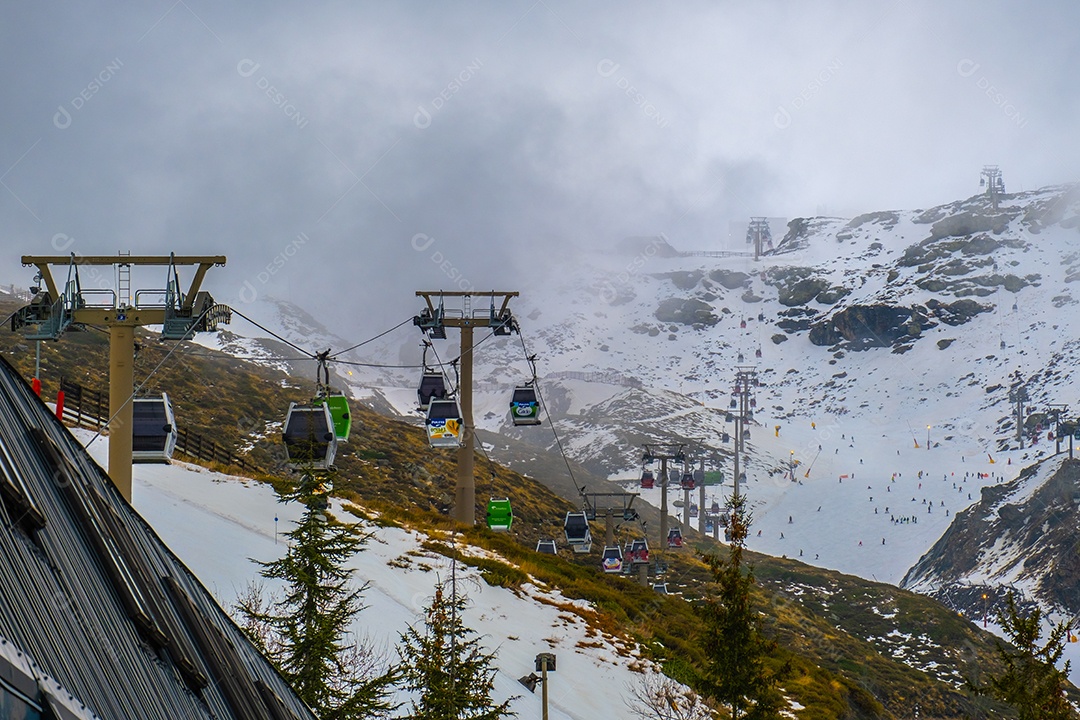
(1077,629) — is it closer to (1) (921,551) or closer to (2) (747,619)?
(1) (921,551)

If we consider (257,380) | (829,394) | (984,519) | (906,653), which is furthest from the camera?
(829,394)

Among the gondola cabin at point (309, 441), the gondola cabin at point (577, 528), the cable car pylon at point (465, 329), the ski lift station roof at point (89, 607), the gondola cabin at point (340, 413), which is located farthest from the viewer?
the gondola cabin at point (577, 528)

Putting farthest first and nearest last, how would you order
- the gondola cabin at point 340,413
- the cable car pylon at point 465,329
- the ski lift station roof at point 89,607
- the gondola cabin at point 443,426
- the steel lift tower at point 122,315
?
the cable car pylon at point 465,329 → the gondola cabin at point 443,426 → the gondola cabin at point 340,413 → the steel lift tower at point 122,315 → the ski lift station roof at point 89,607

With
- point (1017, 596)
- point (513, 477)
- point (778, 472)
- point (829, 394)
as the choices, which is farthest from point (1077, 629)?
point (829, 394)

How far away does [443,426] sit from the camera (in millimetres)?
20891

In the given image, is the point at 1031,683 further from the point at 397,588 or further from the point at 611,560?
the point at 611,560

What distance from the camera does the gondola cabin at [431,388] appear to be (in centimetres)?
2238

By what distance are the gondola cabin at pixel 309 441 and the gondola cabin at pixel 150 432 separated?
5.82 ft

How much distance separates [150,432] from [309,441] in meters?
2.21

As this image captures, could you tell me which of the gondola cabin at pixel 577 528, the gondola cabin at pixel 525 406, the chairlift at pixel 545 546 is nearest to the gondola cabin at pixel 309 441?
the gondola cabin at pixel 525 406

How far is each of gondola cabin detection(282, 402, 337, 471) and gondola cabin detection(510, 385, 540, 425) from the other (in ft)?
39.3

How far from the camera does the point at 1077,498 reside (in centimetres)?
8506

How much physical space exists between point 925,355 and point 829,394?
24.3 m

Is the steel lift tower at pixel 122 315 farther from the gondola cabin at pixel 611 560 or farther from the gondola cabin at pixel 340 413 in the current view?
the gondola cabin at pixel 611 560
